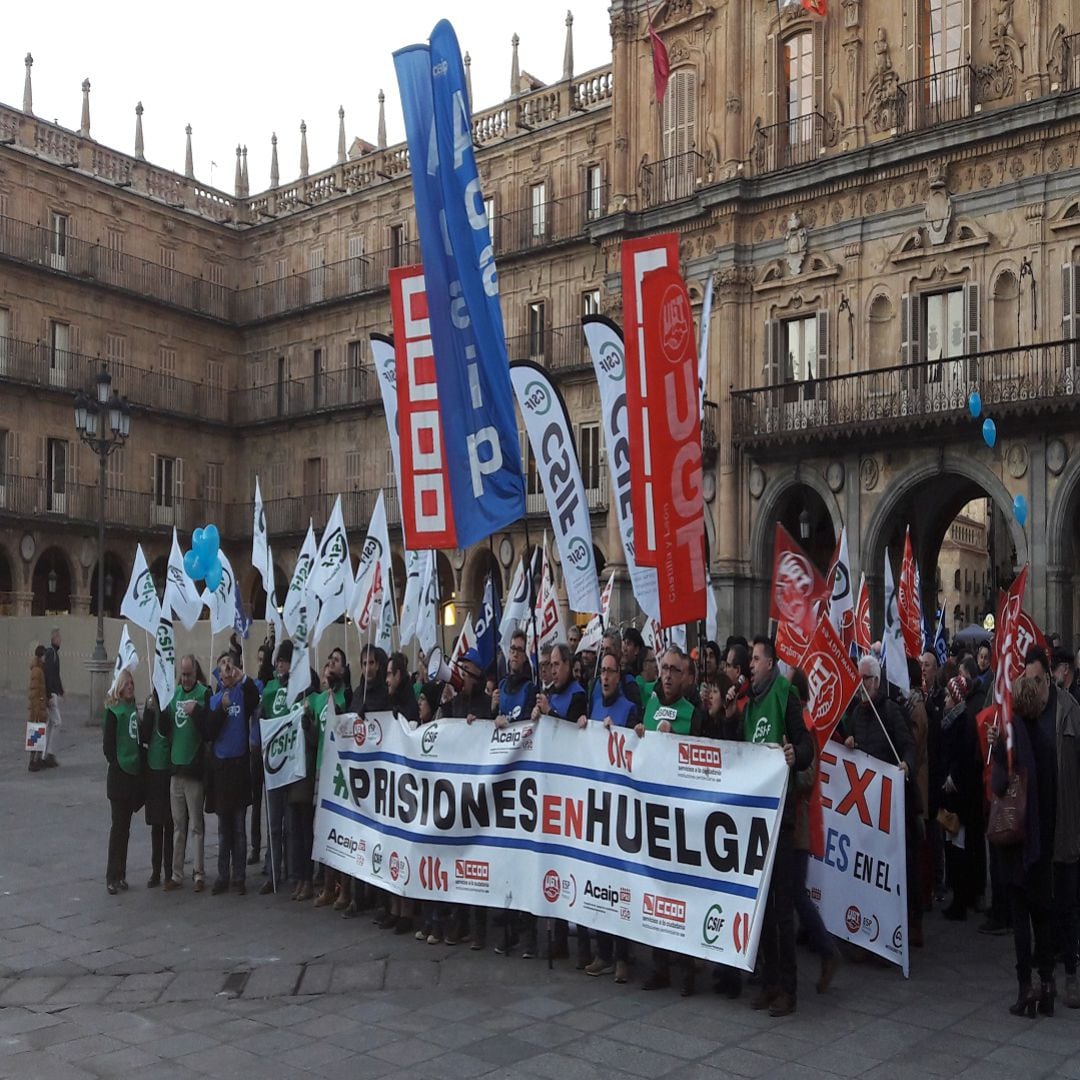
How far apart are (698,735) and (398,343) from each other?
13.1ft

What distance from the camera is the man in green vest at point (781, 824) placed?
6902 millimetres

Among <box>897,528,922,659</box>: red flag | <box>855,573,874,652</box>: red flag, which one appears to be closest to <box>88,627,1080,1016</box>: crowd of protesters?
<box>897,528,922,659</box>: red flag

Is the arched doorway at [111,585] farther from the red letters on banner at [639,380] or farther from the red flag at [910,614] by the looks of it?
the red letters on banner at [639,380]

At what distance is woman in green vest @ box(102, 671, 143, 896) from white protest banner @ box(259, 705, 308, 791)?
1.12 metres

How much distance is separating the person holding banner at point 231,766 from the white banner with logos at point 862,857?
4.63 m

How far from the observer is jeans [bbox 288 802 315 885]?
9906mm

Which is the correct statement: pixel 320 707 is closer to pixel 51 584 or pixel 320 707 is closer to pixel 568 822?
pixel 568 822

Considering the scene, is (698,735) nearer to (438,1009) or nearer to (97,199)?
(438,1009)

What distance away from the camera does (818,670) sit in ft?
A: 25.1

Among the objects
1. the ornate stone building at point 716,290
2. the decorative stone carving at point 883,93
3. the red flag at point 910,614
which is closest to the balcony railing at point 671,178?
the ornate stone building at point 716,290

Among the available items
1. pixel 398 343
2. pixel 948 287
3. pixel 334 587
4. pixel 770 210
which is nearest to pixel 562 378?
pixel 770 210

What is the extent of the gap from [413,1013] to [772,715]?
2542 millimetres

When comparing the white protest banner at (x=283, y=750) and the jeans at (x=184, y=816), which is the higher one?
the white protest banner at (x=283, y=750)

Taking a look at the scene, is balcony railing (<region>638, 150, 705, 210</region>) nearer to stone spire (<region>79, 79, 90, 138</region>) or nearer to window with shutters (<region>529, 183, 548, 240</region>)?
window with shutters (<region>529, 183, 548, 240</region>)
